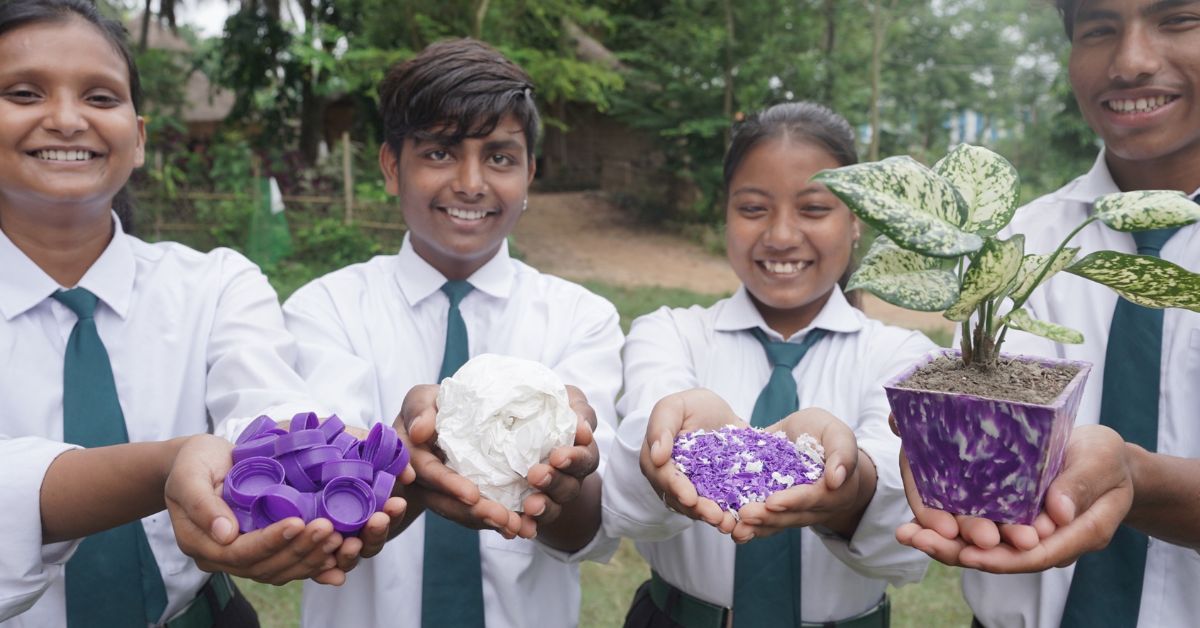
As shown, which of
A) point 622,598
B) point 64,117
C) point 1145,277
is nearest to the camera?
point 1145,277

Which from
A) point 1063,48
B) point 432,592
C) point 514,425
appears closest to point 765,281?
point 514,425

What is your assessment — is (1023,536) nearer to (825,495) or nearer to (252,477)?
(825,495)

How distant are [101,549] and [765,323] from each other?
157 centimetres

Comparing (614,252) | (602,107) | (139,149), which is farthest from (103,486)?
(614,252)

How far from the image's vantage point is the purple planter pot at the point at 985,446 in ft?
4.39

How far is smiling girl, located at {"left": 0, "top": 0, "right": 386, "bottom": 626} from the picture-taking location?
1806 mm

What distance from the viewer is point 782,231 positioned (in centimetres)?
213

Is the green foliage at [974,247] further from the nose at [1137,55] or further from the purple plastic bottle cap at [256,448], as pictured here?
the purple plastic bottle cap at [256,448]

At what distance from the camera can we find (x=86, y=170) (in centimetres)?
186

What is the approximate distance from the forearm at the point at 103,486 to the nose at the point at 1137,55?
74.4 inches

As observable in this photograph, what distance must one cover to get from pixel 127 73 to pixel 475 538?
1281mm

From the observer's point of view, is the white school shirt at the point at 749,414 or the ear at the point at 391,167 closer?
the white school shirt at the point at 749,414

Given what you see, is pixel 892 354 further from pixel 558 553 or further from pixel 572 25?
pixel 572 25

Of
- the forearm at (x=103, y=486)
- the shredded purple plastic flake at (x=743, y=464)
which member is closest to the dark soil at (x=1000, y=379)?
the shredded purple plastic flake at (x=743, y=464)
